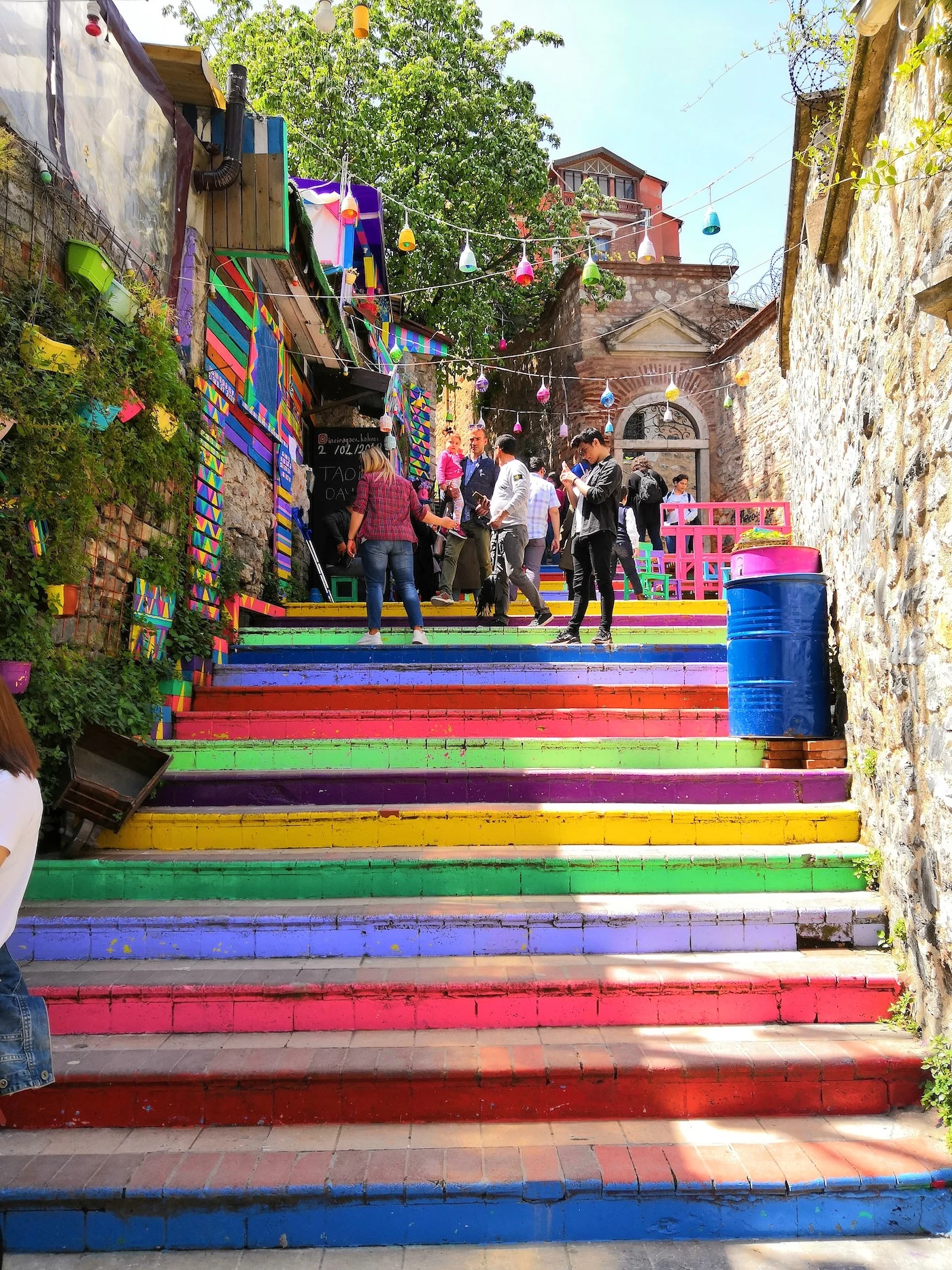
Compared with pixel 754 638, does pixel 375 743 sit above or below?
below

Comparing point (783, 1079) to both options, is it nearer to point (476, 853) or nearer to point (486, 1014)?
point (486, 1014)

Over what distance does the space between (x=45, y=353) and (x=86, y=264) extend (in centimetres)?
67

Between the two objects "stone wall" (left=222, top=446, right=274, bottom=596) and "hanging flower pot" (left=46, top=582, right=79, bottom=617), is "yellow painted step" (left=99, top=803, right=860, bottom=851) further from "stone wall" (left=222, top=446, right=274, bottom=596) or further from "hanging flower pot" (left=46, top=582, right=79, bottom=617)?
"stone wall" (left=222, top=446, right=274, bottom=596)

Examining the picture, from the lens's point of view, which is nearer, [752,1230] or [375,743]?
[752,1230]

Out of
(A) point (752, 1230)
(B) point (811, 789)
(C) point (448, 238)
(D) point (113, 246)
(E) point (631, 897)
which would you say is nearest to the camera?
(A) point (752, 1230)

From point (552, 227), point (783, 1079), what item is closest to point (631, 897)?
point (783, 1079)

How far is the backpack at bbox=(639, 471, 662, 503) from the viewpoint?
37.6 ft

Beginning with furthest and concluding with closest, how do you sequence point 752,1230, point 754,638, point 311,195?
point 311,195
point 754,638
point 752,1230

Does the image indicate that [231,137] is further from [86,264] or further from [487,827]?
[487,827]

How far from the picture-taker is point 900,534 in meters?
3.25

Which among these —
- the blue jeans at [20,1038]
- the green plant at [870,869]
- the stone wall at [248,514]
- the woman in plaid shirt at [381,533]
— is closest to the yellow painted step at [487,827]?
the green plant at [870,869]

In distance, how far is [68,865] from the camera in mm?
3701

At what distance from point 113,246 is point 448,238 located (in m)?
13.8

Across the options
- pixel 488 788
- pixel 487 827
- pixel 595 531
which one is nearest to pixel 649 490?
pixel 595 531
